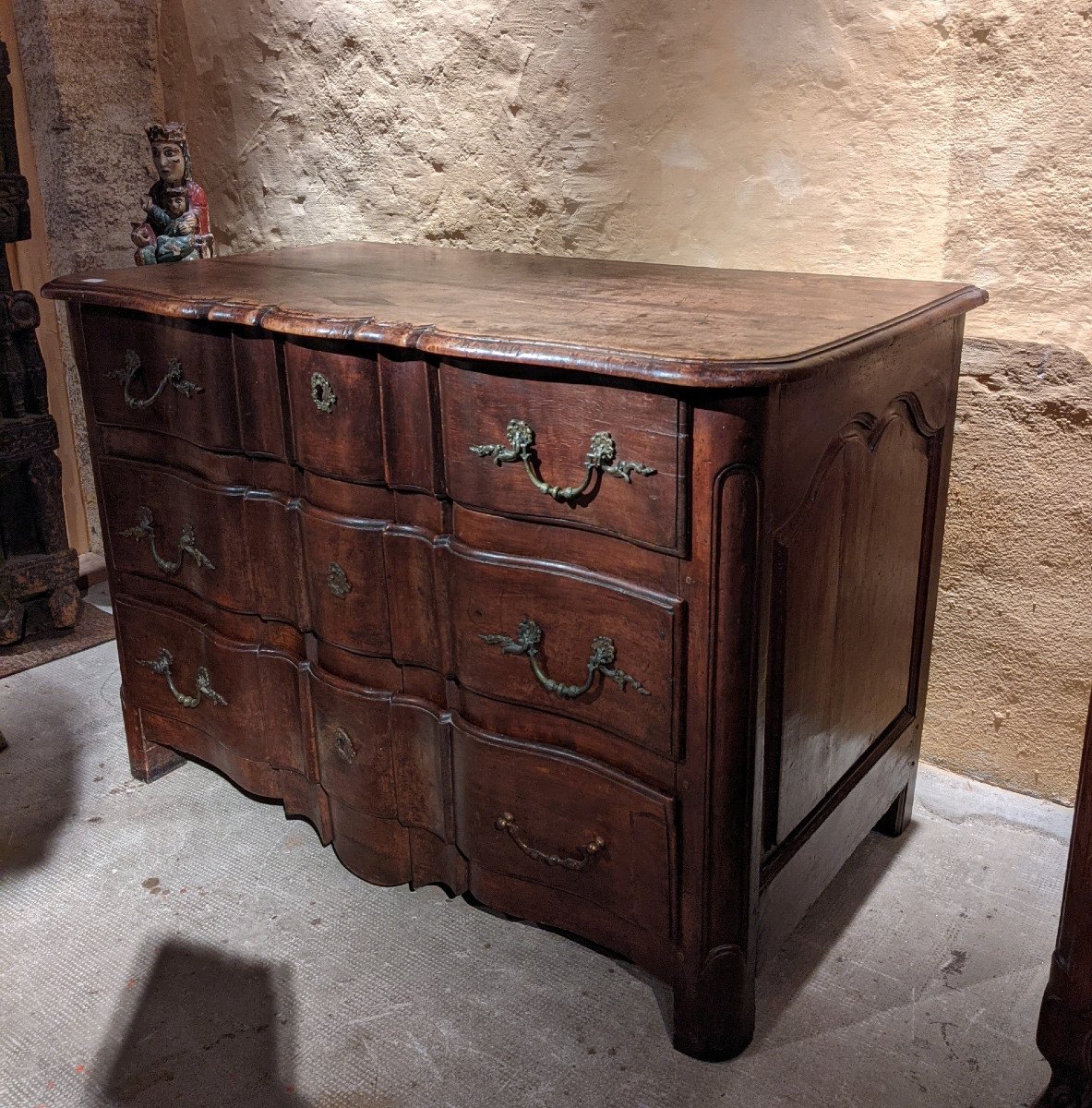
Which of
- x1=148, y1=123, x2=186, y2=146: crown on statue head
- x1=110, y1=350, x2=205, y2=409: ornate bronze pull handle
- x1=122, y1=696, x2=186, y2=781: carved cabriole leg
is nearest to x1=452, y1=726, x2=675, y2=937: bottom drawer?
x1=110, y1=350, x2=205, y2=409: ornate bronze pull handle

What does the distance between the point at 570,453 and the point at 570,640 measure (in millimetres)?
250

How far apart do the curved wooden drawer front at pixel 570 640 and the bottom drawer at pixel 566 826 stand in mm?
82

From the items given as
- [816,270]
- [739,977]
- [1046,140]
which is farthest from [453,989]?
[1046,140]

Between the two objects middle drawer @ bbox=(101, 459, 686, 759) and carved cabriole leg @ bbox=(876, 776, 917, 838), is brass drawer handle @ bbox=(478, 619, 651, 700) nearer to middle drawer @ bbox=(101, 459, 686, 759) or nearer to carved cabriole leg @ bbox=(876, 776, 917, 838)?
middle drawer @ bbox=(101, 459, 686, 759)

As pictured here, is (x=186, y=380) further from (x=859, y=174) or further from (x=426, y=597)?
(x=859, y=174)

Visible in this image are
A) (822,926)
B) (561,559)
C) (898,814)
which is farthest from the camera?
(898,814)

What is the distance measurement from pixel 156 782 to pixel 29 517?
0.94 meters

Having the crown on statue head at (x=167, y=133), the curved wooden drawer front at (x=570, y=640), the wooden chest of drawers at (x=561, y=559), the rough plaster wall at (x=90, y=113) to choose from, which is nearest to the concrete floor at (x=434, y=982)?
the wooden chest of drawers at (x=561, y=559)

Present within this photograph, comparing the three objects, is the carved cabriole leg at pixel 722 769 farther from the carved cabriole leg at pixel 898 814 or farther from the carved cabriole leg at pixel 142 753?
the carved cabriole leg at pixel 142 753

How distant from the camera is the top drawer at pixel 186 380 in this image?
69.3 inches

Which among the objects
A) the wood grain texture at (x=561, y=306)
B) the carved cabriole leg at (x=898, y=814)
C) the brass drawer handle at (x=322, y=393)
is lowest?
the carved cabriole leg at (x=898, y=814)

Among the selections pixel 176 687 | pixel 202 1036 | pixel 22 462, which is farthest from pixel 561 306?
pixel 22 462

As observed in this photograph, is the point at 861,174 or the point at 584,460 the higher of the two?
the point at 861,174

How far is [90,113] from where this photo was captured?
2904mm
